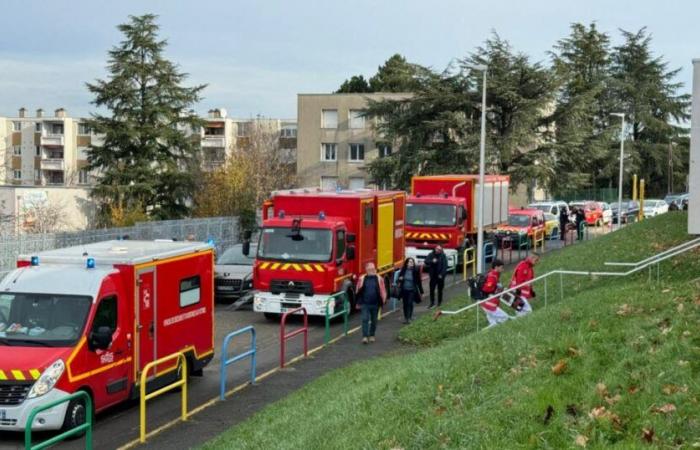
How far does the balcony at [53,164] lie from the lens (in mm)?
92500

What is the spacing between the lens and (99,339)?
39.7 ft

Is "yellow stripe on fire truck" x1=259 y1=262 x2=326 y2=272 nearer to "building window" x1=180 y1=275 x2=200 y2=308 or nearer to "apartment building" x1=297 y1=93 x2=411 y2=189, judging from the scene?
"building window" x1=180 y1=275 x2=200 y2=308

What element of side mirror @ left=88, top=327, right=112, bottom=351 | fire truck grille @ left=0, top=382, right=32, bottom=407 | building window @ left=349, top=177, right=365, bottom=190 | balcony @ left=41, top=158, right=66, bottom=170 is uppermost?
balcony @ left=41, top=158, right=66, bottom=170

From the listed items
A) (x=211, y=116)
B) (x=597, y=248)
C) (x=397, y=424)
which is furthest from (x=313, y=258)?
(x=211, y=116)

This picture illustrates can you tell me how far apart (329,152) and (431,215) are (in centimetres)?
3795

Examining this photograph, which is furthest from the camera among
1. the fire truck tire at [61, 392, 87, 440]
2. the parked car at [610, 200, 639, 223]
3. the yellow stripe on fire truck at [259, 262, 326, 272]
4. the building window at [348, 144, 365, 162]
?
the building window at [348, 144, 365, 162]

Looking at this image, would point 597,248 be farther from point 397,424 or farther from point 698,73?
point 397,424

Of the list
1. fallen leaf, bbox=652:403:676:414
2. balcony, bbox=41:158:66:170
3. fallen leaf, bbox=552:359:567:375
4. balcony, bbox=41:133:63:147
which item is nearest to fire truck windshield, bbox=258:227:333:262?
fallen leaf, bbox=552:359:567:375

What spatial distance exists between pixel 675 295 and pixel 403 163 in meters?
43.3

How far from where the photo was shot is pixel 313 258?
21469 millimetres

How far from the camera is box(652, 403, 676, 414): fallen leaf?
7547 mm

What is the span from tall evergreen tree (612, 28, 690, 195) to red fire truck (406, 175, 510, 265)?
45.1 metres

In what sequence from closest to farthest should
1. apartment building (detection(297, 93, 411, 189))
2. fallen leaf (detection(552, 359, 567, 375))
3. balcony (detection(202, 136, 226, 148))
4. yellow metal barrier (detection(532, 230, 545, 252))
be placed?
fallen leaf (detection(552, 359, 567, 375)), yellow metal barrier (detection(532, 230, 545, 252)), apartment building (detection(297, 93, 411, 189)), balcony (detection(202, 136, 226, 148))

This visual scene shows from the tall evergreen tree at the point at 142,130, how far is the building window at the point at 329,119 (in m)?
19.9
